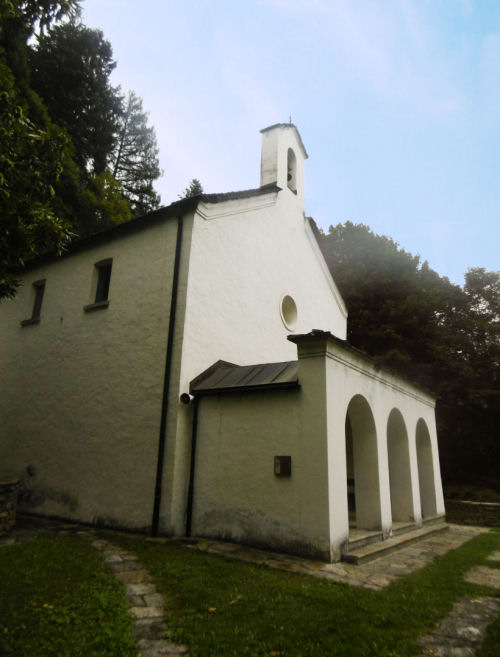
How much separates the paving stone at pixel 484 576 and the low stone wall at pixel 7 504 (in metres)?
7.50

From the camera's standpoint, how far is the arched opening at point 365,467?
809cm

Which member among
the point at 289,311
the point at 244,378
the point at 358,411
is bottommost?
the point at 358,411

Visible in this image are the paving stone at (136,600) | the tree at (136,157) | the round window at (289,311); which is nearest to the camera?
the paving stone at (136,600)

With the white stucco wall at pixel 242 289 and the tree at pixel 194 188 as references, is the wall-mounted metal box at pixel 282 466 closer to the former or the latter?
the white stucco wall at pixel 242 289

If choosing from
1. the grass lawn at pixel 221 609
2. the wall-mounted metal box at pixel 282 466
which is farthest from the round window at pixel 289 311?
the grass lawn at pixel 221 609

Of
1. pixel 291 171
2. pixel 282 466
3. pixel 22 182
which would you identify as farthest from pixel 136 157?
pixel 282 466

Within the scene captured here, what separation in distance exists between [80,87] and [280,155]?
622 inches

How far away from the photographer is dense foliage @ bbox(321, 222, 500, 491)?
19484 millimetres

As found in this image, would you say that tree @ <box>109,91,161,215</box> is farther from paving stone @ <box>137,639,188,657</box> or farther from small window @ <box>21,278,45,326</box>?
paving stone @ <box>137,639,188,657</box>

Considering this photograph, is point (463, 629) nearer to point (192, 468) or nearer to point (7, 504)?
point (192, 468)

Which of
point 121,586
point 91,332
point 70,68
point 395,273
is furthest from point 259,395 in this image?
point 70,68

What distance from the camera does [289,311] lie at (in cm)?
1302

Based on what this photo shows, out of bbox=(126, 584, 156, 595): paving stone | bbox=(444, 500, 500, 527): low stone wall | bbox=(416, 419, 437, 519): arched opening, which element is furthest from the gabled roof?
bbox=(444, 500, 500, 527): low stone wall

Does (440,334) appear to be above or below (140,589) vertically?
above
